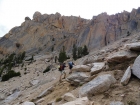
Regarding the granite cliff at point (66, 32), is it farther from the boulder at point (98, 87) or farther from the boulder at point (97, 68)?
the boulder at point (98, 87)

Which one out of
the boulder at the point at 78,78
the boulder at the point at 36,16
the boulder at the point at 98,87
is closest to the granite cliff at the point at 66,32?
the boulder at the point at 36,16

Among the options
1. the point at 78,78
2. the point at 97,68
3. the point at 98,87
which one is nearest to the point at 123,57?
the point at 97,68

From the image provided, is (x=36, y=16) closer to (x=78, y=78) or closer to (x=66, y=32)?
(x=66, y=32)

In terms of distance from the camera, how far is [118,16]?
107 meters

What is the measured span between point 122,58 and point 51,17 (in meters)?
126

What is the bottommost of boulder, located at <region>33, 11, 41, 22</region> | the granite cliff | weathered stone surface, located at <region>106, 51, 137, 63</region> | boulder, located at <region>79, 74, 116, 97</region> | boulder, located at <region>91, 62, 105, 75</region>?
boulder, located at <region>79, 74, 116, 97</region>

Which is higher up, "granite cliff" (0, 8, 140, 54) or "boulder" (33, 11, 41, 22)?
"boulder" (33, 11, 41, 22)

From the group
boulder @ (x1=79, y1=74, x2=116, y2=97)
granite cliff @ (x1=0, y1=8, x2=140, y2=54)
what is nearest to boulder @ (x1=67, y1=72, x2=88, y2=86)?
boulder @ (x1=79, y1=74, x2=116, y2=97)

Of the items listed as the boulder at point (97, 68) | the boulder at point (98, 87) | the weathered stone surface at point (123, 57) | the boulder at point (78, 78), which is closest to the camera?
the boulder at point (98, 87)

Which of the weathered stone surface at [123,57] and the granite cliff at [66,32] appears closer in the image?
the weathered stone surface at [123,57]

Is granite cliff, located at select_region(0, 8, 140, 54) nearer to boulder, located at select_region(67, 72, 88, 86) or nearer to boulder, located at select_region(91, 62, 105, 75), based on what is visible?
boulder, located at select_region(91, 62, 105, 75)

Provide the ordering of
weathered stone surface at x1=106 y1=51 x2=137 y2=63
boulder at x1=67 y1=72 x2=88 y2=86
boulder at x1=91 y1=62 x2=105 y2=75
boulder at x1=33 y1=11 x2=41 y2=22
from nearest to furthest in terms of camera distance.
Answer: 1. weathered stone surface at x1=106 y1=51 x2=137 y2=63
2. boulder at x1=67 y1=72 x2=88 y2=86
3. boulder at x1=91 y1=62 x2=105 y2=75
4. boulder at x1=33 y1=11 x2=41 y2=22

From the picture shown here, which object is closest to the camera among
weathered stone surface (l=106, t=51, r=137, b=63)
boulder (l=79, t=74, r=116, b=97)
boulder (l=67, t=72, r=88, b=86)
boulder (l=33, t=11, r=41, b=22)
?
boulder (l=79, t=74, r=116, b=97)

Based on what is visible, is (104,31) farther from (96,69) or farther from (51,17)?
(96,69)
